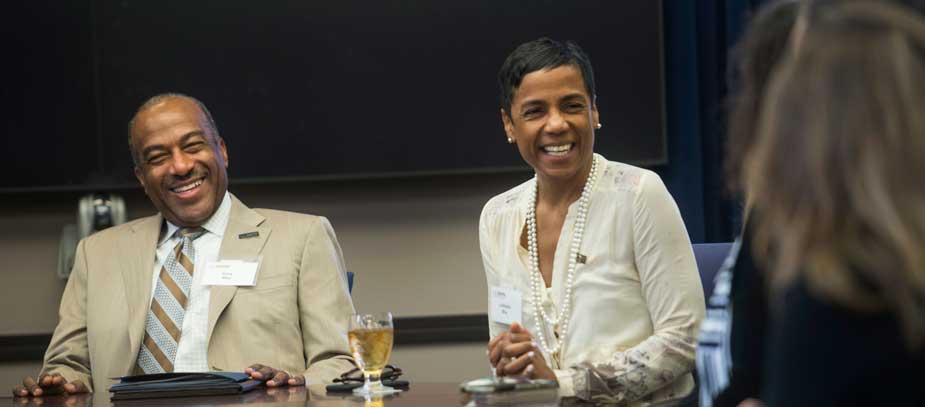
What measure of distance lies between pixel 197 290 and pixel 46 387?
55cm

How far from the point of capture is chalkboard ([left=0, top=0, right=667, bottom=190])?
14.9 ft

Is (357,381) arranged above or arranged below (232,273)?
below

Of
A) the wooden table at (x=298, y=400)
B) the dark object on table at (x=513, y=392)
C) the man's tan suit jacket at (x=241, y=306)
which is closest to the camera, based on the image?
the dark object on table at (x=513, y=392)

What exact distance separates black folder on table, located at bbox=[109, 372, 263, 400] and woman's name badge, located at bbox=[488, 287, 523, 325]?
0.61m

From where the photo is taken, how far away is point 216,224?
358cm

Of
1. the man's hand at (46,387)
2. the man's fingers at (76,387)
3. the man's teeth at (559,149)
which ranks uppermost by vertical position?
the man's teeth at (559,149)

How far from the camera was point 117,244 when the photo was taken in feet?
11.7

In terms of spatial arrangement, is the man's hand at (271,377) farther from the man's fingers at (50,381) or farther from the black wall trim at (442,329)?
the black wall trim at (442,329)

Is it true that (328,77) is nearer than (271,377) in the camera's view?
No

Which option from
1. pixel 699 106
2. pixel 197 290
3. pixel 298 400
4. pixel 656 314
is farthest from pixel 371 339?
pixel 699 106

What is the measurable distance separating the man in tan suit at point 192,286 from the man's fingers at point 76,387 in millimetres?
17

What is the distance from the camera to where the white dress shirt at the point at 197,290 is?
3361mm

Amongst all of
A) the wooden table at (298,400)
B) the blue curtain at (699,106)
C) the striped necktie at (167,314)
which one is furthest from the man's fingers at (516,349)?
the blue curtain at (699,106)

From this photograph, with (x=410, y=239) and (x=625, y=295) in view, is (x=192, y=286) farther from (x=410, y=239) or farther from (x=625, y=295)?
(x=410, y=239)
